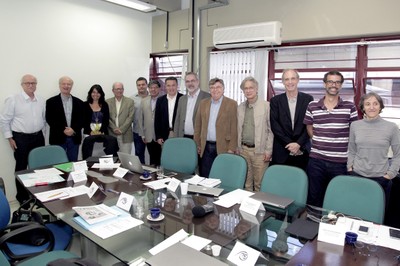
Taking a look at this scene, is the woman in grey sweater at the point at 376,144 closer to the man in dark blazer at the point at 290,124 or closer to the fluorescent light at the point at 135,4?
the man in dark blazer at the point at 290,124

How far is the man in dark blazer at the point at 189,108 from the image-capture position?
13.5ft

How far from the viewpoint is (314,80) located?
4.14m

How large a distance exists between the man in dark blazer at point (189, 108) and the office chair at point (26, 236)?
7.07ft

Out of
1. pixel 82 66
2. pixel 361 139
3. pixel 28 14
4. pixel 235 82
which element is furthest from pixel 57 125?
pixel 361 139

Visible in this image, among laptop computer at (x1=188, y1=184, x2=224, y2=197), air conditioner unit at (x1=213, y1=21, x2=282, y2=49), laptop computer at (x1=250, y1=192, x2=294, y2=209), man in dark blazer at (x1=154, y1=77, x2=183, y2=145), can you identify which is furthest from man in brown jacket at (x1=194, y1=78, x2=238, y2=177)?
laptop computer at (x1=250, y1=192, x2=294, y2=209)

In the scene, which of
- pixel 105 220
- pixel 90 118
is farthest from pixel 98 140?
pixel 105 220

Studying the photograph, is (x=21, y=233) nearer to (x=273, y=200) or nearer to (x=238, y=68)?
(x=273, y=200)

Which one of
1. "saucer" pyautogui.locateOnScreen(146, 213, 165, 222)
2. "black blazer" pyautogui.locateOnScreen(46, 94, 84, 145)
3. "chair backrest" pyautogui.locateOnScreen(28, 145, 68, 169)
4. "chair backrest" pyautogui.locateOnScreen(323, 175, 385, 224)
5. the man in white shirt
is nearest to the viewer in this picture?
"saucer" pyautogui.locateOnScreen(146, 213, 165, 222)

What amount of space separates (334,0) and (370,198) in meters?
2.63

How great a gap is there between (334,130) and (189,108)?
1922 millimetres

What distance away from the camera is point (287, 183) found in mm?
2482

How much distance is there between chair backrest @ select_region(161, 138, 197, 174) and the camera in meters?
3.50

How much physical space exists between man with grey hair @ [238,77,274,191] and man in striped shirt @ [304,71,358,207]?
22.9 inches

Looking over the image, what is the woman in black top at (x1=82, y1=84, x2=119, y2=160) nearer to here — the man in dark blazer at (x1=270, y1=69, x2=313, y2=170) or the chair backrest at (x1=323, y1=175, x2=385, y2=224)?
the man in dark blazer at (x1=270, y1=69, x2=313, y2=170)
